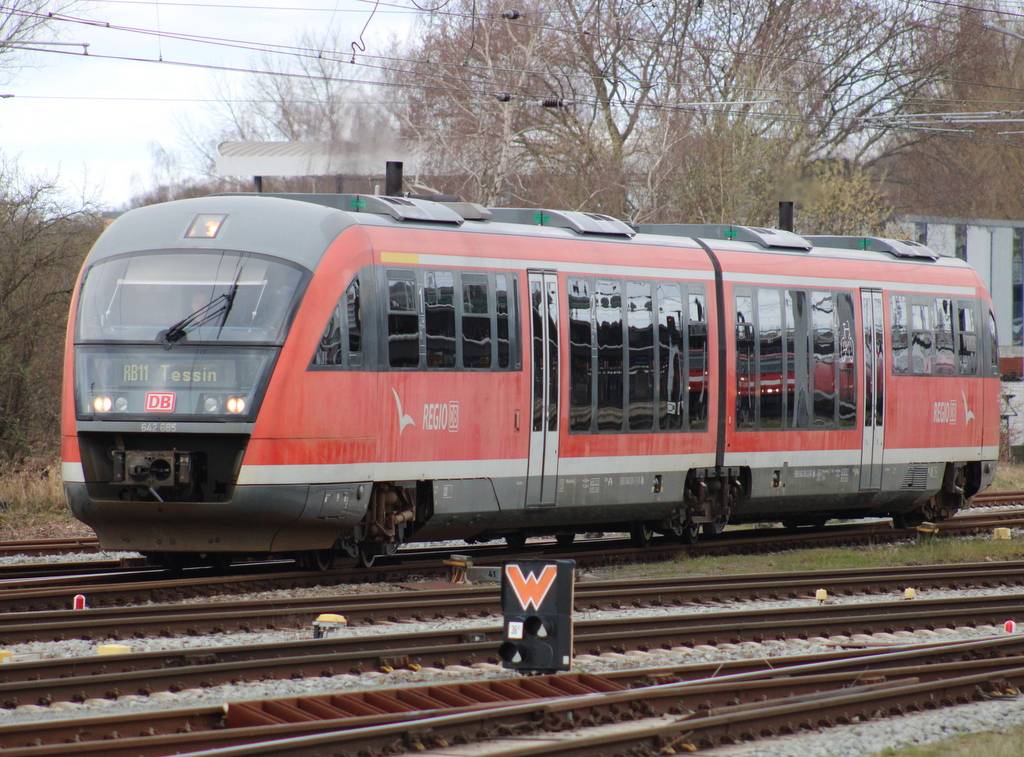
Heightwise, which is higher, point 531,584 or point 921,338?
point 921,338

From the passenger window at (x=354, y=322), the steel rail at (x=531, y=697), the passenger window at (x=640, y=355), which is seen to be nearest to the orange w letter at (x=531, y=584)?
the steel rail at (x=531, y=697)

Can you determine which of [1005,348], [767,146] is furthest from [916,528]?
[1005,348]

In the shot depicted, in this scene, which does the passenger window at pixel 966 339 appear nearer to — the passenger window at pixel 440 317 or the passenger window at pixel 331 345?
the passenger window at pixel 440 317

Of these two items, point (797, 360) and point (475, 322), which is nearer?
point (475, 322)

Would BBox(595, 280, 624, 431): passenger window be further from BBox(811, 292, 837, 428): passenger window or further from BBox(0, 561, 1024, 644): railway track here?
BBox(811, 292, 837, 428): passenger window

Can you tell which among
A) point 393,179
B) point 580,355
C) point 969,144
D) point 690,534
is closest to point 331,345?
point 580,355

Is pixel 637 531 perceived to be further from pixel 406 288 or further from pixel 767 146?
pixel 767 146

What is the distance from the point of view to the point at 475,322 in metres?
13.5

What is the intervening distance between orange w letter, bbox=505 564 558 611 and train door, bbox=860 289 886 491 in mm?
10331

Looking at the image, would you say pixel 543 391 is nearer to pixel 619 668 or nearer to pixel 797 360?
pixel 797 360

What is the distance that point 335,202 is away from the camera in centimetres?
1360

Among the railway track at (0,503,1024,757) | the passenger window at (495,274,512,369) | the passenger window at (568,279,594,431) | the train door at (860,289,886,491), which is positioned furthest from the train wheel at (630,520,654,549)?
the passenger window at (495,274,512,369)

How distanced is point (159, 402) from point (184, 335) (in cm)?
60

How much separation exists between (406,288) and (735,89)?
23.1 metres
